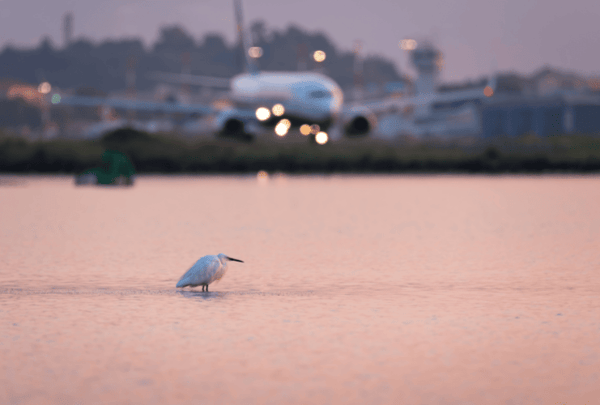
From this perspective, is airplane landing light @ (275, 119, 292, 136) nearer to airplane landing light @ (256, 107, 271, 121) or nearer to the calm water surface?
airplane landing light @ (256, 107, 271, 121)

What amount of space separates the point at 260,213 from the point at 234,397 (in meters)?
20.8

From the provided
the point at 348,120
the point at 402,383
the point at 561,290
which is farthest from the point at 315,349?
the point at 348,120

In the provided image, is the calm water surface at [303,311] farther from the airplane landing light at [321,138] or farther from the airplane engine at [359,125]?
the airplane engine at [359,125]

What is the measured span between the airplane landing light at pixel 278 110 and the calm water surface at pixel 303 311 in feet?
110

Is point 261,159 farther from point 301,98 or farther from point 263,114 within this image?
point 301,98

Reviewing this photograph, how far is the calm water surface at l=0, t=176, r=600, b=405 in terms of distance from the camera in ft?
25.7

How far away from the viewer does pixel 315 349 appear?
30.4 feet

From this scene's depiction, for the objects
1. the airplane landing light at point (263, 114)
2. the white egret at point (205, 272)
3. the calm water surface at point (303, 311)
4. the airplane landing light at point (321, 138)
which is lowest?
the calm water surface at point (303, 311)

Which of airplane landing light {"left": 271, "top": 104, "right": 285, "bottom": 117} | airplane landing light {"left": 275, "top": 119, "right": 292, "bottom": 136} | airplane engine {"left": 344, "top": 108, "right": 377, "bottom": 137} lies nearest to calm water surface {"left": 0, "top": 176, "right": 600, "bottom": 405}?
airplane engine {"left": 344, "top": 108, "right": 377, "bottom": 137}

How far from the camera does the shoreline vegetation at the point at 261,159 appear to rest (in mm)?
60656

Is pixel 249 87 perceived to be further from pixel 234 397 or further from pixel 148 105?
pixel 234 397

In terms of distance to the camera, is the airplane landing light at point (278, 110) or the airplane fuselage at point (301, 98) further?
the airplane landing light at point (278, 110)

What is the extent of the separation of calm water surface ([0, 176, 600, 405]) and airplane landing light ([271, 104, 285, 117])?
33.6m

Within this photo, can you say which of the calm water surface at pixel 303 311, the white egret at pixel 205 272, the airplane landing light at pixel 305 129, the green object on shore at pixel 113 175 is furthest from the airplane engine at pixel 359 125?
the white egret at pixel 205 272
